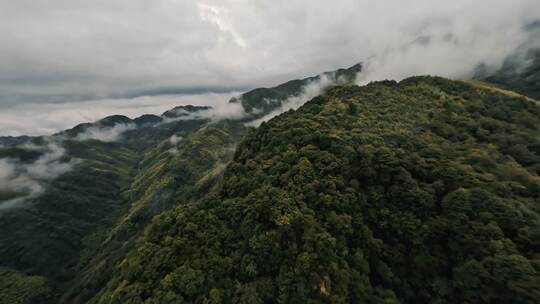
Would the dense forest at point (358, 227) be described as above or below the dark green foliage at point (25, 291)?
above

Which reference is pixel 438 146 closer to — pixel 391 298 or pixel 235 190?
pixel 391 298

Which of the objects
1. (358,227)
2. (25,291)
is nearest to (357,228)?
(358,227)

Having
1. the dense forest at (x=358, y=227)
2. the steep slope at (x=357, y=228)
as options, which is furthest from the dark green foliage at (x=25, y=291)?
the steep slope at (x=357, y=228)

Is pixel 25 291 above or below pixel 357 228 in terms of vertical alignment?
below

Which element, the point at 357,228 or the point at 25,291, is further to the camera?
the point at 25,291

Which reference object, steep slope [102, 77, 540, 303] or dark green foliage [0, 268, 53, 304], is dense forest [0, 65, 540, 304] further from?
dark green foliage [0, 268, 53, 304]

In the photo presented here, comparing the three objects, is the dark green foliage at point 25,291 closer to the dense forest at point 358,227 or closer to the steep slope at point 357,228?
the dense forest at point 358,227

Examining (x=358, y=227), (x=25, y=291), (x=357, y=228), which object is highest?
(x=358, y=227)

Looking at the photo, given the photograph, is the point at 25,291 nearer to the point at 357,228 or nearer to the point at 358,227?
the point at 357,228

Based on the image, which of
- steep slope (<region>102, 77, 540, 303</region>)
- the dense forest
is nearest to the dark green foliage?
the dense forest
